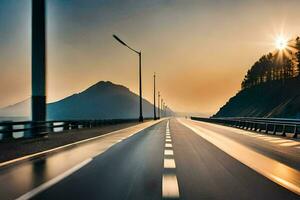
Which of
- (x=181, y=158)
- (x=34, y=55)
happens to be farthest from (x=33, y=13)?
(x=181, y=158)

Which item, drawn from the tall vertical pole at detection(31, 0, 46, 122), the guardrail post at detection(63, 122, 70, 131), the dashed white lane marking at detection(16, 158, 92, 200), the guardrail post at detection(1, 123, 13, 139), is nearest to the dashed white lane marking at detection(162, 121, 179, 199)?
the dashed white lane marking at detection(16, 158, 92, 200)

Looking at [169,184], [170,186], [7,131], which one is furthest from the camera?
[7,131]

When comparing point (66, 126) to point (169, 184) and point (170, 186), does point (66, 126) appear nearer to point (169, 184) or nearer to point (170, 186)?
point (169, 184)

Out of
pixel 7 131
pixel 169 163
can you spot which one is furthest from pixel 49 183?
pixel 7 131

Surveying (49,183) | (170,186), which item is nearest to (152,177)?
(170,186)

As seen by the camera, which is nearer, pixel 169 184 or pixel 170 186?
pixel 170 186

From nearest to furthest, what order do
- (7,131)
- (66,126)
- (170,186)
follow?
(170,186)
(7,131)
(66,126)

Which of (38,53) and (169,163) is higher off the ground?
(38,53)

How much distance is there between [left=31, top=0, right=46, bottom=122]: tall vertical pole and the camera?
18328 mm

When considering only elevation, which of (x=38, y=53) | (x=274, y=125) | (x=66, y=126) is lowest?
(x=66, y=126)

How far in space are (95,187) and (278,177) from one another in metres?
3.92

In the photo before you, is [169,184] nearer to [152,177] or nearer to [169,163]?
[152,177]

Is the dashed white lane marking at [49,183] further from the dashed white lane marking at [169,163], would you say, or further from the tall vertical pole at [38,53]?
the tall vertical pole at [38,53]

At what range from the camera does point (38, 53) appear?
18406 mm
